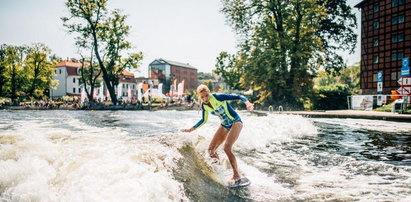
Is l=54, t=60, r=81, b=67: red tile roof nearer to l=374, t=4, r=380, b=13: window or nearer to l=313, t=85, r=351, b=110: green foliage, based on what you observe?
l=313, t=85, r=351, b=110: green foliage

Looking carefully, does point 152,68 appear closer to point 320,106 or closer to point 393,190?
point 320,106

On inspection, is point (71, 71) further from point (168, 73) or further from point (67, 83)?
point (168, 73)

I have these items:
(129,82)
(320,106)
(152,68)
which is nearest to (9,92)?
(129,82)

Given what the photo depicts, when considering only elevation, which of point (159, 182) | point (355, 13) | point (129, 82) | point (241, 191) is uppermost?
point (355, 13)

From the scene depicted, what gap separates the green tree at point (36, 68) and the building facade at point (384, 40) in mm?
63319

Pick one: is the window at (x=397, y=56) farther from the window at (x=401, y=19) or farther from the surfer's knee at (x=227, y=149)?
the surfer's knee at (x=227, y=149)

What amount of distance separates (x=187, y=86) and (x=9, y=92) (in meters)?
68.4

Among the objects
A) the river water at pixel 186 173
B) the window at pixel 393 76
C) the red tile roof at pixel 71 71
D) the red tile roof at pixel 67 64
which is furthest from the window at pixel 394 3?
the red tile roof at pixel 67 64

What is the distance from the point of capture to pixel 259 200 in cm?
423

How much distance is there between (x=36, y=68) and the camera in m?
61.9

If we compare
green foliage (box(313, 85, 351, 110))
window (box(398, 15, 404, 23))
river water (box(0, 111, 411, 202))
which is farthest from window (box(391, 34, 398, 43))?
river water (box(0, 111, 411, 202))

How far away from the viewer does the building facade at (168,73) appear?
4077 inches

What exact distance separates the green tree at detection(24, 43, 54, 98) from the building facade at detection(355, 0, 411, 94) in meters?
63.3

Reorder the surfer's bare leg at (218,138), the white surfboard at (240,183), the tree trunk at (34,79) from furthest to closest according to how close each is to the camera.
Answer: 1. the tree trunk at (34,79)
2. the surfer's bare leg at (218,138)
3. the white surfboard at (240,183)
